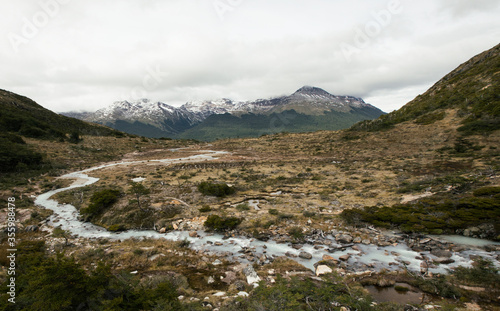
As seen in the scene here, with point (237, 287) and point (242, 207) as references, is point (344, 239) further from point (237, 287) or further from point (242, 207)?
point (242, 207)

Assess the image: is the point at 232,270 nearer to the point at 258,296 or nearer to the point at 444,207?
the point at 258,296

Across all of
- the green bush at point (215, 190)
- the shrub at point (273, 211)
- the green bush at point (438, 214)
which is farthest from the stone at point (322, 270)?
the green bush at point (215, 190)

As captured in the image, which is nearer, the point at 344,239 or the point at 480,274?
the point at 480,274

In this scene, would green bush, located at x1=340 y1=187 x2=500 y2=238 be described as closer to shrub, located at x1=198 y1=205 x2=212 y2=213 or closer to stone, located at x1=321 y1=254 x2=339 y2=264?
stone, located at x1=321 y1=254 x2=339 y2=264

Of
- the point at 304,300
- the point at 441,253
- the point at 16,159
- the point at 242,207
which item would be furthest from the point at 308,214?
the point at 16,159

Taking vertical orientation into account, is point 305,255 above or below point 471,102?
below

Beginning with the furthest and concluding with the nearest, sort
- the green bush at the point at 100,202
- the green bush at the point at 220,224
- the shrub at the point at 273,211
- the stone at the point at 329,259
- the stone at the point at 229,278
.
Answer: the green bush at the point at 100,202, the shrub at the point at 273,211, the green bush at the point at 220,224, the stone at the point at 329,259, the stone at the point at 229,278

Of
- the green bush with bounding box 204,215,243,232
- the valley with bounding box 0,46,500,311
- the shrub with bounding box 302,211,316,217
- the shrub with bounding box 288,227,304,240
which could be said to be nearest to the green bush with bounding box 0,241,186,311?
the valley with bounding box 0,46,500,311

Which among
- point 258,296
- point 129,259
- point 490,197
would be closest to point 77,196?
point 129,259

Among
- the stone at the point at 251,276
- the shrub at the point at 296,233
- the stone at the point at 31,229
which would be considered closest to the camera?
the stone at the point at 251,276

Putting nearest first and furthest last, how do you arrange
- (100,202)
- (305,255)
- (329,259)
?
(329,259), (305,255), (100,202)

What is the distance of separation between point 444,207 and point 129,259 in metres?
19.3

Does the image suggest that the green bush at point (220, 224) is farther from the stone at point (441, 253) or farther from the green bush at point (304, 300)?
the stone at point (441, 253)

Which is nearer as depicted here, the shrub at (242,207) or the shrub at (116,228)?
the shrub at (116,228)
